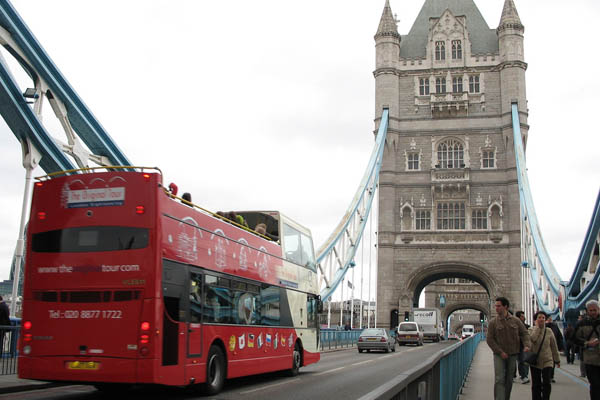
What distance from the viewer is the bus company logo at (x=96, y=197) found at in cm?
988

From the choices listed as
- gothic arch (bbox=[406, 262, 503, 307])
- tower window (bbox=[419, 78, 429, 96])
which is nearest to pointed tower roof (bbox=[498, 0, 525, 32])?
tower window (bbox=[419, 78, 429, 96])

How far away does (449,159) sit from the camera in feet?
177

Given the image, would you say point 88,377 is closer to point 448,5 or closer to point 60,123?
point 60,123

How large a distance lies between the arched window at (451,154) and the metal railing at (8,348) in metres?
43.6

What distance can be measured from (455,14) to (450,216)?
1834cm

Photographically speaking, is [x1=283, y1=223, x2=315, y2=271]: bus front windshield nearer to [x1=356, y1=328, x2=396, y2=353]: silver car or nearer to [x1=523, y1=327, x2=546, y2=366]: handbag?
[x1=523, y1=327, x2=546, y2=366]: handbag

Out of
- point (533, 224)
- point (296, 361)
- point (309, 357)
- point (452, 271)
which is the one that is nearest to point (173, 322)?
point (296, 361)

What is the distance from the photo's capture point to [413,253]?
52.6 m

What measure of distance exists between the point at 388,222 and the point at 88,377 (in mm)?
44656

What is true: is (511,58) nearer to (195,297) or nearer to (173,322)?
(195,297)

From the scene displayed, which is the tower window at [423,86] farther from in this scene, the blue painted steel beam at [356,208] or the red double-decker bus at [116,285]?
→ the red double-decker bus at [116,285]

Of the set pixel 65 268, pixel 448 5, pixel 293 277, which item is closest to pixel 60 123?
pixel 293 277

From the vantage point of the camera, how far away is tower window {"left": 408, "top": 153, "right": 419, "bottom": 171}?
54.2 meters

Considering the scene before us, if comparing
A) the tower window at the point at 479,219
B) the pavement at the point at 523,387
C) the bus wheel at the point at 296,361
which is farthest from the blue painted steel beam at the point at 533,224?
the bus wheel at the point at 296,361
